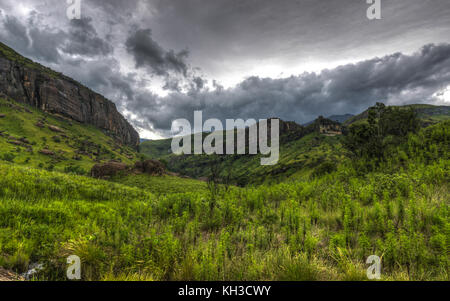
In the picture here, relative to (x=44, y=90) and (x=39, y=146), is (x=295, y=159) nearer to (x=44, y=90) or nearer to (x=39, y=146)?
(x=39, y=146)

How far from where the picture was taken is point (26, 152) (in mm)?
66625

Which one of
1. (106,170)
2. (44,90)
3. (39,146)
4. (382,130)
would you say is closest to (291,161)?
(106,170)

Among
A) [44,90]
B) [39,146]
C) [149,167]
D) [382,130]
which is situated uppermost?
[44,90]

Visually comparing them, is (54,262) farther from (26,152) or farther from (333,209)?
(26,152)

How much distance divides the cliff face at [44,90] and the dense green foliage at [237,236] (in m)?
168

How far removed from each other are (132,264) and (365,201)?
8.10 meters

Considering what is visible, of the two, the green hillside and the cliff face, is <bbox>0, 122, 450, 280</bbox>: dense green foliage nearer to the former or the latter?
the green hillside

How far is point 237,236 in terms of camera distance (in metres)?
4.93

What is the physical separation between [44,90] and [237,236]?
183342 mm

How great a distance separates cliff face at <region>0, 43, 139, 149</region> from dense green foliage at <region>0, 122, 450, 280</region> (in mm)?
167906

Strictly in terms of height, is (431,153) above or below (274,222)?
above

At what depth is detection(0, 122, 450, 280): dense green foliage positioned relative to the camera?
317 cm

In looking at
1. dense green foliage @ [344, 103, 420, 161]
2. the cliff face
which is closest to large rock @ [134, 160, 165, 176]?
dense green foliage @ [344, 103, 420, 161]
